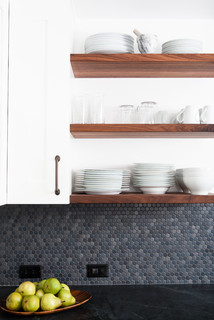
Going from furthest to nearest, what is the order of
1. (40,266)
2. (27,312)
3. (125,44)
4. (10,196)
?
(40,266) → (125,44) → (10,196) → (27,312)

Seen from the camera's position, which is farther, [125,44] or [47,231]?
[47,231]

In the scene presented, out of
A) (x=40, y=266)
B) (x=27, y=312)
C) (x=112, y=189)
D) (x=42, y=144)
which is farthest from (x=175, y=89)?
(x=27, y=312)

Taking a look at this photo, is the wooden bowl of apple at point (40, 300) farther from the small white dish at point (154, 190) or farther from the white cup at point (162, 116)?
the white cup at point (162, 116)

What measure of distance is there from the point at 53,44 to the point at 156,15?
0.70 meters

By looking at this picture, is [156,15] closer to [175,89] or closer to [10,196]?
[175,89]

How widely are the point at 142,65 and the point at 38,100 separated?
0.57m

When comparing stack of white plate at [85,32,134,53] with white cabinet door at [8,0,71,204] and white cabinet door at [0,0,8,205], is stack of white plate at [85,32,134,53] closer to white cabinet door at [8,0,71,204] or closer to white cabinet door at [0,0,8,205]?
white cabinet door at [8,0,71,204]

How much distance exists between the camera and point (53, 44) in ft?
5.93

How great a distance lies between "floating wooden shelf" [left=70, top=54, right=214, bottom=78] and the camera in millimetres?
1865

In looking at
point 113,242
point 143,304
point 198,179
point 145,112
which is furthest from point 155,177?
point 143,304

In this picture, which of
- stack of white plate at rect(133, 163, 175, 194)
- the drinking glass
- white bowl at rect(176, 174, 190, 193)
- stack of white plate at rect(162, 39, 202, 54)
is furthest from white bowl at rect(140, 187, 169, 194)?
stack of white plate at rect(162, 39, 202, 54)

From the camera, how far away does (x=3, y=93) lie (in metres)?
1.74

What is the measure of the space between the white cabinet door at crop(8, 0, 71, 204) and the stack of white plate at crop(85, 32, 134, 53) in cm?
17

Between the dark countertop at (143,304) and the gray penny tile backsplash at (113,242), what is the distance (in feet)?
0.27
